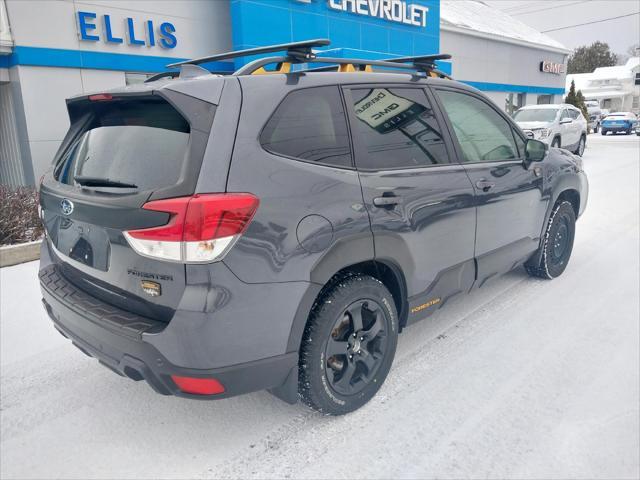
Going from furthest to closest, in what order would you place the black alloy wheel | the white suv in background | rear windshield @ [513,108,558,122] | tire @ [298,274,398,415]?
rear windshield @ [513,108,558,122] < the white suv in background < the black alloy wheel < tire @ [298,274,398,415]

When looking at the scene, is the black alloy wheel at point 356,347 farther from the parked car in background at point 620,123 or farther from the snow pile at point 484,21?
the parked car in background at point 620,123

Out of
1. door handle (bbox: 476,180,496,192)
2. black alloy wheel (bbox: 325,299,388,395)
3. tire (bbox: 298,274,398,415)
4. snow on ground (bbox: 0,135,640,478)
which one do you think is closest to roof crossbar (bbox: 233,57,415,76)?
door handle (bbox: 476,180,496,192)

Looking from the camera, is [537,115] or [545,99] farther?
[545,99]

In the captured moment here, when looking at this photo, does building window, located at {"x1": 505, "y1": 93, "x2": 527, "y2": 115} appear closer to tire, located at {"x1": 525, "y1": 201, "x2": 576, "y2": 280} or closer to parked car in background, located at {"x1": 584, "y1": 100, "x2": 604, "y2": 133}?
parked car in background, located at {"x1": 584, "y1": 100, "x2": 604, "y2": 133}

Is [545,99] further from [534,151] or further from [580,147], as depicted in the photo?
[534,151]

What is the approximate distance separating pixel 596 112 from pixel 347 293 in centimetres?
4072

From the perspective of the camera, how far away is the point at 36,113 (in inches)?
367

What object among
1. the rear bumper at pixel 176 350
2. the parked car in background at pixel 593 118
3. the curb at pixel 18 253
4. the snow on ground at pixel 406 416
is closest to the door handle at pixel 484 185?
the snow on ground at pixel 406 416

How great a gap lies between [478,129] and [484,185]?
1.58ft

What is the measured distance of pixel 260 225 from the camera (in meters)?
2.14

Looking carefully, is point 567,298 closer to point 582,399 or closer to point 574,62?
point 582,399

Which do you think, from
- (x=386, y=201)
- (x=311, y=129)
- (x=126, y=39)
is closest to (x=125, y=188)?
(x=311, y=129)

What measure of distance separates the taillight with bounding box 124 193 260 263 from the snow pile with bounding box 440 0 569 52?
22161mm

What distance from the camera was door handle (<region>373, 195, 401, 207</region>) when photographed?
264cm
